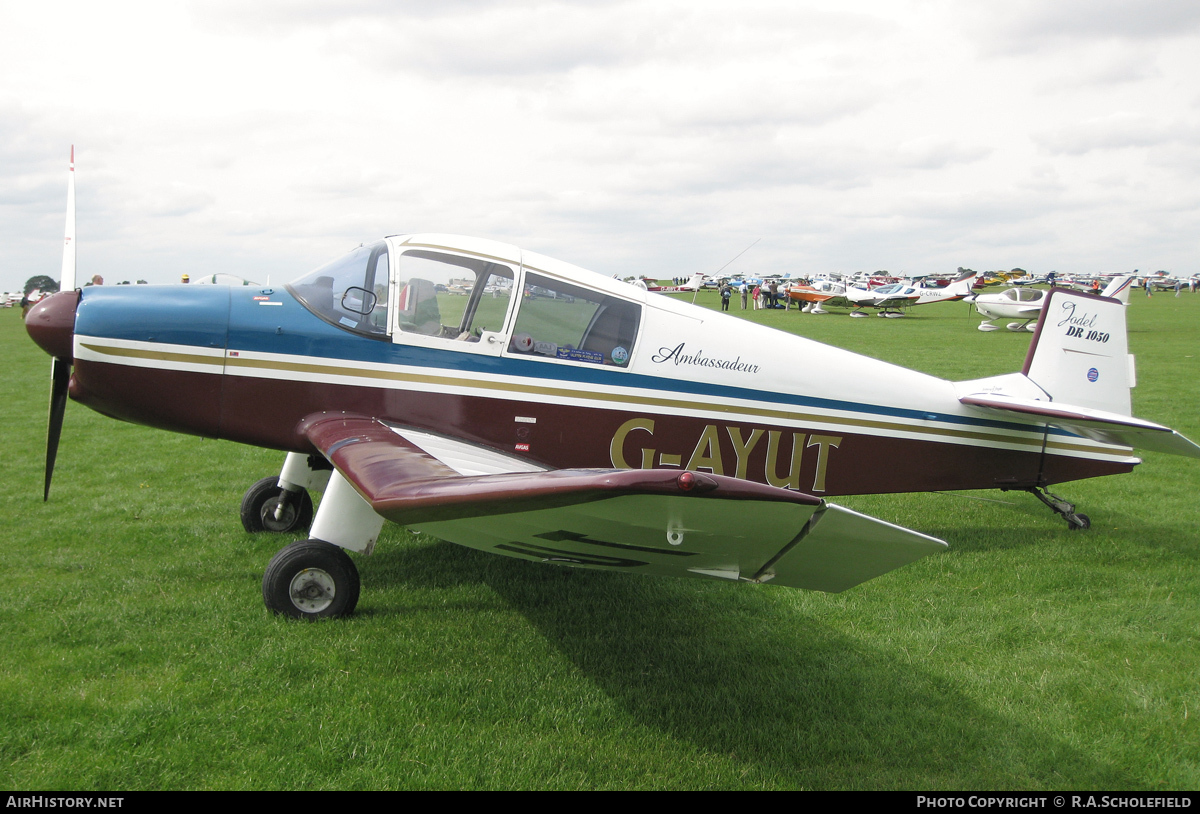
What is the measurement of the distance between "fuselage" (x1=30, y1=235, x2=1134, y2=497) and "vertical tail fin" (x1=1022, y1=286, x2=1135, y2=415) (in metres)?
2.15

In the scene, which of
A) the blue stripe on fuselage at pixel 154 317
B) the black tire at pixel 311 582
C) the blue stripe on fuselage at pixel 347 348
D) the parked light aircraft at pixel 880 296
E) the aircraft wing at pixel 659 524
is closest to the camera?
the aircraft wing at pixel 659 524

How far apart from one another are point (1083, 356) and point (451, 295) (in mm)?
5173

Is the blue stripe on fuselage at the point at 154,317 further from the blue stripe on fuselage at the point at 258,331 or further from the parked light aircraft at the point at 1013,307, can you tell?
the parked light aircraft at the point at 1013,307

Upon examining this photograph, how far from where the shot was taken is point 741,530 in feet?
Answer: 9.15

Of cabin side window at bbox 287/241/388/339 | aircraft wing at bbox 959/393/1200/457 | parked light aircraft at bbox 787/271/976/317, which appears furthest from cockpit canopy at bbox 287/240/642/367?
parked light aircraft at bbox 787/271/976/317

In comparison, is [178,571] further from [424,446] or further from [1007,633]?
[1007,633]

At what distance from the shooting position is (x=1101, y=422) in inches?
220

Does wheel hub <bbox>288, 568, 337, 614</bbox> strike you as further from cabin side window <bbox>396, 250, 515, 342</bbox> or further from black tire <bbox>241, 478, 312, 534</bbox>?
black tire <bbox>241, 478, 312, 534</bbox>

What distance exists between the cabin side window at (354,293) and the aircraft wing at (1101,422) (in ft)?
14.0

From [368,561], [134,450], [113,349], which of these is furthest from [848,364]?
[134,450]

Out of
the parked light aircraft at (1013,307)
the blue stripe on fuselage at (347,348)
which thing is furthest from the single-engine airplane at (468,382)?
the parked light aircraft at (1013,307)

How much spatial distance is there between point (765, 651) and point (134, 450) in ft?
27.2

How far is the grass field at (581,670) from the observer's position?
332 cm

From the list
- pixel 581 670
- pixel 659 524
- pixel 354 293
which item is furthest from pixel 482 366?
pixel 659 524
